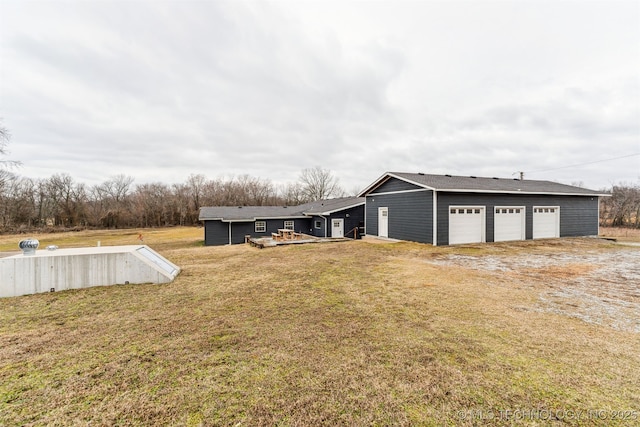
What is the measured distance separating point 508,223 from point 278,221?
56.6 ft

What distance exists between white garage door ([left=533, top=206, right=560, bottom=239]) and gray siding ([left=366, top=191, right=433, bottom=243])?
7.87m

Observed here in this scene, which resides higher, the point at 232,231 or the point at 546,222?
the point at 546,222

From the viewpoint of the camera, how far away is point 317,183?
4847cm

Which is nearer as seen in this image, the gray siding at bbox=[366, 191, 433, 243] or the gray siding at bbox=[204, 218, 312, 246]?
the gray siding at bbox=[366, 191, 433, 243]

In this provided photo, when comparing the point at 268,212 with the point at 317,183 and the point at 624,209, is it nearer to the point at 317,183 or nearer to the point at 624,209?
the point at 317,183

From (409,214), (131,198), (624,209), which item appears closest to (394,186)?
(409,214)

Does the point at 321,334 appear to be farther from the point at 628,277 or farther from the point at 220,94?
the point at 220,94

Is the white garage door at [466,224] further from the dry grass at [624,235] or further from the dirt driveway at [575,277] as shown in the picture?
the dry grass at [624,235]

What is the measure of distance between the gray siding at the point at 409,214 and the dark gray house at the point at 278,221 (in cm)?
321

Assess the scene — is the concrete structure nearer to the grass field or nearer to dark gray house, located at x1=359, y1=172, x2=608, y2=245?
the grass field

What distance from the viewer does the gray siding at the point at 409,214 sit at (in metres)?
13.3

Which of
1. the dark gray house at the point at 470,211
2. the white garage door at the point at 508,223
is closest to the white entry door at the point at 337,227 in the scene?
the dark gray house at the point at 470,211

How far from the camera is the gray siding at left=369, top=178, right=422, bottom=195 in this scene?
14.6 meters

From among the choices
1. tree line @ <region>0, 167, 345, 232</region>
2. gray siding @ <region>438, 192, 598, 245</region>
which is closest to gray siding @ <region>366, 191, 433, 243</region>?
gray siding @ <region>438, 192, 598, 245</region>
